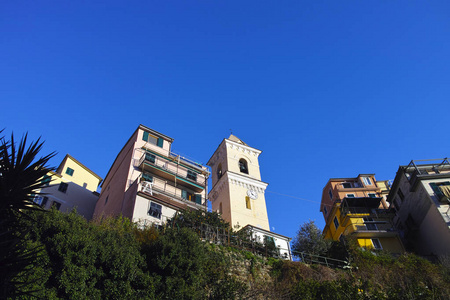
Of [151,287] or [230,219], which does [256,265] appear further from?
[230,219]

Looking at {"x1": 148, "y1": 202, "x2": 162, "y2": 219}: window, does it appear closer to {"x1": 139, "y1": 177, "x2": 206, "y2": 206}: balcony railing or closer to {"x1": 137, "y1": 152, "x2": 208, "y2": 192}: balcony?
{"x1": 139, "y1": 177, "x2": 206, "y2": 206}: balcony railing

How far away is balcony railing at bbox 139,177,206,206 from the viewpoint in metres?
28.0

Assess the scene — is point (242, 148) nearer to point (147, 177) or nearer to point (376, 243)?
point (147, 177)

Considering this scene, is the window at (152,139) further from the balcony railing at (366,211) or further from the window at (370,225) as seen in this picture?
the window at (370,225)

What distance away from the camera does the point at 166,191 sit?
30938 millimetres

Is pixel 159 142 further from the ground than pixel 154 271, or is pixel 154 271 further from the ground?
pixel 159 142

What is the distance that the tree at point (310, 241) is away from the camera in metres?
30.5

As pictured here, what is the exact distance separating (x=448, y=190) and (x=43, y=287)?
30.3 metres

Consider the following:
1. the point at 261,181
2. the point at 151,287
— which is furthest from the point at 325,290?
the point at 261,181

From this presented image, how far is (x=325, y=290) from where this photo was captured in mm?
17484

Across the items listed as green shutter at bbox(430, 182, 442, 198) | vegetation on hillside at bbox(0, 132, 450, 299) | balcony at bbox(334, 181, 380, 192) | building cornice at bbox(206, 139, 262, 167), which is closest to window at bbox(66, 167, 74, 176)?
vegetation on hillside at bbox(0, 132, 450, 299)

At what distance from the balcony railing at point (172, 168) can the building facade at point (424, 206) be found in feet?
61.8

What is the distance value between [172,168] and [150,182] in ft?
13.5

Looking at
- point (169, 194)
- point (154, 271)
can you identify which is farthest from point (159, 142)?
point (154, 271)
